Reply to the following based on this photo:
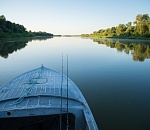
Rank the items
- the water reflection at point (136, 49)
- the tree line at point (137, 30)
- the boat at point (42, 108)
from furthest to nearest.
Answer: the tree line at point (137, 30)
the water reflection at point (136, 49)
the boat at point (42, 108)

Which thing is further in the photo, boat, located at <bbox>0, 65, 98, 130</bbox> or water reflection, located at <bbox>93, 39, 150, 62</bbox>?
water reflection, located at <bbox>93, 39, 150, 62</bbox>

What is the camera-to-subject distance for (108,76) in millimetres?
11320

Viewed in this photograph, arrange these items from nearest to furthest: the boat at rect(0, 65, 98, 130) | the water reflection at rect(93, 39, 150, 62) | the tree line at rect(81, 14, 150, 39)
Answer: the boat at rect(0, 65, 98, 130)
the water reflection at rect(93, 39, 150, 62)
the tree line at rect(81, 14, 150, 39)

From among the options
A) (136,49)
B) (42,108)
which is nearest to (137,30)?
(136,49)

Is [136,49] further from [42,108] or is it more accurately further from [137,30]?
[137,30]

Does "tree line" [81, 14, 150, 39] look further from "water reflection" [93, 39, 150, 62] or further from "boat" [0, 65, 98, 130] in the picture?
"boat" [0, 65, 98, 130]

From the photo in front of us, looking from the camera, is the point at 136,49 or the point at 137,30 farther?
the point at 137,30

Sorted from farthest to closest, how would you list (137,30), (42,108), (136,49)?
(137,30) → (136,49) → (42,108)

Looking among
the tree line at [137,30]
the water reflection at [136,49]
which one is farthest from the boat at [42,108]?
the tree line at [137,30]

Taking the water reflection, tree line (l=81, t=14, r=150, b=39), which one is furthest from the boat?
tree line (l=81, t=14, r=150, b=39)

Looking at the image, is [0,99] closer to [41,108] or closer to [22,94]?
[22,94]

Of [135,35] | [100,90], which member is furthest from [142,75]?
[135,35]

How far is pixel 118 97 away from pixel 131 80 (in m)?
3.36

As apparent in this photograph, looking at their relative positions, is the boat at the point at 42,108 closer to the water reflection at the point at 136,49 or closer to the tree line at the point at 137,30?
the water reflection at the point at 136,49
